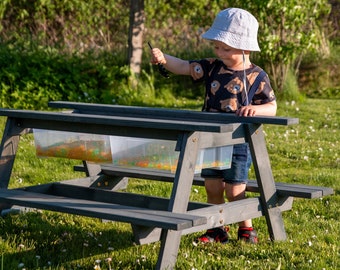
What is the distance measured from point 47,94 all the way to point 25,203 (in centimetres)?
823

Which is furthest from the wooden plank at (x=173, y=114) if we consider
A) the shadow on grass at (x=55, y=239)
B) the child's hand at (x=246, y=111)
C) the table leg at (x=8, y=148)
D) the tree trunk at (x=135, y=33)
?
the tree trunk at (x=135, y=33)

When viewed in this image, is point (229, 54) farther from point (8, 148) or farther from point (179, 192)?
point (8, 148)

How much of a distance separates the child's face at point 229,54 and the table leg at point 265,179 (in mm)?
595

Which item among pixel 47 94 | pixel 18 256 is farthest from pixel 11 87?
pixel 18 256

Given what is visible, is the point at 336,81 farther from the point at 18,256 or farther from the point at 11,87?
the point at 18,256

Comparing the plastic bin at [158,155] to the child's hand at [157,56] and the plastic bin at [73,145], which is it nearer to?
the plastic bin at [73,145]

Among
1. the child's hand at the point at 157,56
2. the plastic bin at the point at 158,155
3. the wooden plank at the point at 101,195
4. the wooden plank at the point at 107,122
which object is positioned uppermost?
the child's hand at the point at 157,56

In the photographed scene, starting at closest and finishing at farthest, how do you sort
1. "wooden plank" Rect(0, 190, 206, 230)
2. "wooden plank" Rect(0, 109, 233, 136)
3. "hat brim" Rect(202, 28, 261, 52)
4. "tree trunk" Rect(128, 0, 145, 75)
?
"wooden plank" Rect(0, 190, 206, 230), "wooden plank" Rect(0, 109, 233, 136), "hat brim" Rect(202, 28, 261, 52), "tree trunk" Rect(128, 0, 145, 75)

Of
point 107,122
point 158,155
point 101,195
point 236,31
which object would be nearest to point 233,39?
Result: point 236,31

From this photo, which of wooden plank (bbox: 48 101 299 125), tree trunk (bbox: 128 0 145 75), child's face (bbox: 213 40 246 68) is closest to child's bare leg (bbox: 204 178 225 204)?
wooden plank (bbox: 48 101 299 125)

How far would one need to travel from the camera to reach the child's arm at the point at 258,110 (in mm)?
4770

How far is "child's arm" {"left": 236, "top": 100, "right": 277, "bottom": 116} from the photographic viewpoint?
4.77 m

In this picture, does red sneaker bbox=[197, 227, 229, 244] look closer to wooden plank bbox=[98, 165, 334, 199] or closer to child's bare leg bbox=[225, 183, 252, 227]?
child's bare leg bbox=[225, 183, 252, 227]

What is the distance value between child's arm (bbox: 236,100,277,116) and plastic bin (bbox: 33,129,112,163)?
811mm
